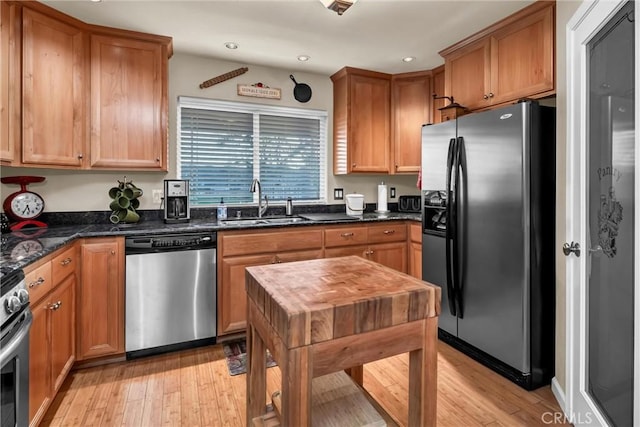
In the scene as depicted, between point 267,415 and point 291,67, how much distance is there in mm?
3053

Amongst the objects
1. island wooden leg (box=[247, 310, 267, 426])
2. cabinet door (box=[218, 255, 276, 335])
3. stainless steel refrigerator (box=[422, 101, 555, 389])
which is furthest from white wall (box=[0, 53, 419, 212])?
island wooden leg (box=[247, 310, 267, 426])

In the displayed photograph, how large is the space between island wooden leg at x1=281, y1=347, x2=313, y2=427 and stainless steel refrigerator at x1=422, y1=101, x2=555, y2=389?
5.54 feet

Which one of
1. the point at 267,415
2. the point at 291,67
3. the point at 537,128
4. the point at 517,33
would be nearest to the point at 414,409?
the point at 267,415

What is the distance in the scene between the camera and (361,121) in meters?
3.58

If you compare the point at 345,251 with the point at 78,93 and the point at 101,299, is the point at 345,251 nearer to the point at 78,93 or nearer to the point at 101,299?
the point at 101,299

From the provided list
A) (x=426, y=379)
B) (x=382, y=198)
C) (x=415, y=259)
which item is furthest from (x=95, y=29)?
(x=415, y=259)

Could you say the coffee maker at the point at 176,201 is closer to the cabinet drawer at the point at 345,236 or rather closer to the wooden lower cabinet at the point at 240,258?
the wooden lower cabinet at the point at 240,258

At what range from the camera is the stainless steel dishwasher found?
7.88ft

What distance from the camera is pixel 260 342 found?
1368 mm

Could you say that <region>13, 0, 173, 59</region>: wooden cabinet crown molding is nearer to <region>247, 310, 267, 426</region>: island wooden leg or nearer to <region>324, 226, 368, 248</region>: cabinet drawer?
<region>324, 226, 368, 248</region>: cabinet drawer

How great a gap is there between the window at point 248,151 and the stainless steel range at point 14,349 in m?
1.90

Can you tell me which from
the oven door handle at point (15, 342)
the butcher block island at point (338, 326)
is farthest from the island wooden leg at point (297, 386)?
the oven door handle at point (15, 342)

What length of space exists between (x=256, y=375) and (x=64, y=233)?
172 centimetres

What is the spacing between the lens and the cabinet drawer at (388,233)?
320cm
